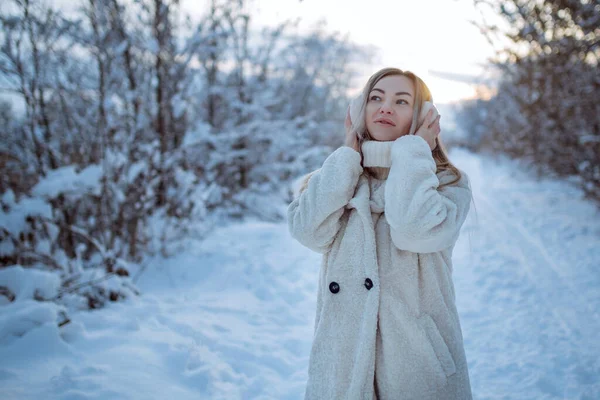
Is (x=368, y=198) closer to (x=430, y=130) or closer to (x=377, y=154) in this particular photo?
(x=377, y=154)

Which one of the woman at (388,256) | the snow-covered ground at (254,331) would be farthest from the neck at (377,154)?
the snow-covered ground at (254,331)

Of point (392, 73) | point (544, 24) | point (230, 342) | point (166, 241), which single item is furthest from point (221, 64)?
point (392, 73)

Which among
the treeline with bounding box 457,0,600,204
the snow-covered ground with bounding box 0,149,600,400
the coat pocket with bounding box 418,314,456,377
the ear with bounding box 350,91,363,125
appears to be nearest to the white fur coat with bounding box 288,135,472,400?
the coat pocket with bounding box 418,314,456,377

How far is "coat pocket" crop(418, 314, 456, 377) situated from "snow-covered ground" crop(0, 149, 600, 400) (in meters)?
0.59

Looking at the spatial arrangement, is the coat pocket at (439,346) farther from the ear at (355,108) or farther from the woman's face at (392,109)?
the ear at (355,108)

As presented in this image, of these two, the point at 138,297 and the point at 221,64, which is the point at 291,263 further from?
the point at 221,64

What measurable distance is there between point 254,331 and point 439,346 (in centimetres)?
228

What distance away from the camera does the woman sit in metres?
1.47

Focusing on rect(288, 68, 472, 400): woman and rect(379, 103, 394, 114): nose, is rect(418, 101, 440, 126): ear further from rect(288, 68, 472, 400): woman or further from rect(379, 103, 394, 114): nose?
rect(379, 103, 394, 114): nose

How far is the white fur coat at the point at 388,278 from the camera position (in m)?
1.46

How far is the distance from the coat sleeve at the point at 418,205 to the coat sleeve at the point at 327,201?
0.18m

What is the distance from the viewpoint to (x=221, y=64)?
→ 8508mm

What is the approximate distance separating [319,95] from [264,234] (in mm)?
7996

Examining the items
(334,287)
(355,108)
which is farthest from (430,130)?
(334,287)
